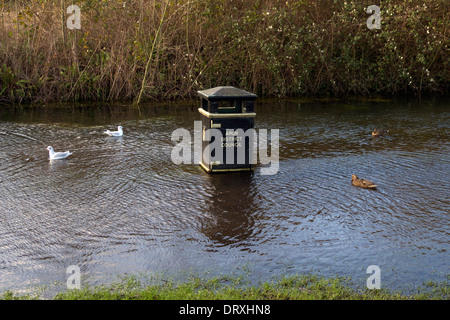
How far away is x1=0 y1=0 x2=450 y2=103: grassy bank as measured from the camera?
64.6 ft

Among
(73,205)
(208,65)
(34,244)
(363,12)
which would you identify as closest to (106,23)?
(208,65)

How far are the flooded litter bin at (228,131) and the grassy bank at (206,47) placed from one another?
961 cm

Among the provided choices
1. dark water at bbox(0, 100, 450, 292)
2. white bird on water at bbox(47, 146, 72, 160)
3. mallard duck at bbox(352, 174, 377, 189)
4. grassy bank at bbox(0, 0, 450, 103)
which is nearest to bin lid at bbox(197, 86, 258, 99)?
dark water at bbox(0, 100, 450, 292)

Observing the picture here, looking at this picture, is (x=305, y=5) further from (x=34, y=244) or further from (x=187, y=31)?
(x=34, y=244)

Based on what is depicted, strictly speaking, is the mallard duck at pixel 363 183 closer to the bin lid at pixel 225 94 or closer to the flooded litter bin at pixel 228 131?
the flooded litter bin at pixel 228 131

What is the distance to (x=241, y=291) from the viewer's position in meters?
5.57

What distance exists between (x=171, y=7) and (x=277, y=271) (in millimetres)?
15873

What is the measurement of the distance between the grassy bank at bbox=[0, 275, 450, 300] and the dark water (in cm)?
24

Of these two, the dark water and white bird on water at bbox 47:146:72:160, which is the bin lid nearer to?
the dark water

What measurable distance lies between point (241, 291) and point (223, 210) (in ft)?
9.43

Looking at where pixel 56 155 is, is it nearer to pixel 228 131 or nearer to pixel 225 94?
pixel 228 131

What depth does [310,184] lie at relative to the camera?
31.8 feet

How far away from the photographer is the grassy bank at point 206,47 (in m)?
19.7

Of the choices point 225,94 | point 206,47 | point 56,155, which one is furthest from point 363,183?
point 206,47
